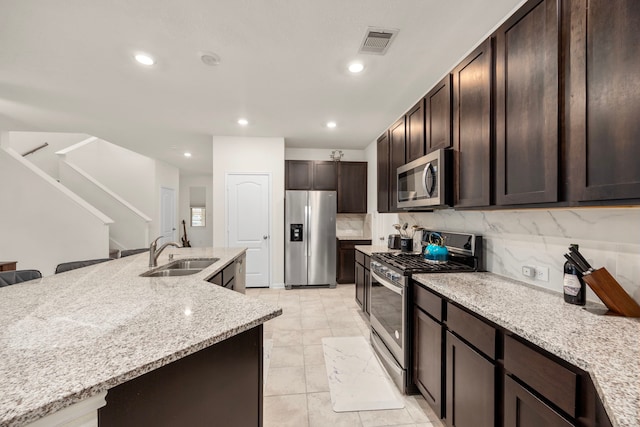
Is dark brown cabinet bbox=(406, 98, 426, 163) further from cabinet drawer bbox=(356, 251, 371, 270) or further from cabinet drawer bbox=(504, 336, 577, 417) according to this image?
cabinet drawer bbox=(504, 336, 577, 417)

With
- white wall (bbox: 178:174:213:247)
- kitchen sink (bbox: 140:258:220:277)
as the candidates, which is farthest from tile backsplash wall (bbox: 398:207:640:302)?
white wall (bbox: 178:174:213:247)

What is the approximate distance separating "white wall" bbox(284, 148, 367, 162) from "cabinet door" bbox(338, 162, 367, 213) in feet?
1.02

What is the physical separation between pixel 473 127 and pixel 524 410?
1463 mm

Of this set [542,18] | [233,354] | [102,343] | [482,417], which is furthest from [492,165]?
[102,343]

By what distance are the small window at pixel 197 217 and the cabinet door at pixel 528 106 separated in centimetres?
922

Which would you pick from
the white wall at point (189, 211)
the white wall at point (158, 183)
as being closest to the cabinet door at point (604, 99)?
the white wall at point (158, 183)

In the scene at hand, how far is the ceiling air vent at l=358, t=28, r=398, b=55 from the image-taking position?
6.36 feet

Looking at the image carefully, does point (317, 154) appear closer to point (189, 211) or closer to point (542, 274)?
point (542, 274)

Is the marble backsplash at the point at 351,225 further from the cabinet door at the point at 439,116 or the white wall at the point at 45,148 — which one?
the white wall at the point at 45,148

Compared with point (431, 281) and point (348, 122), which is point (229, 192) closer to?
point (348, 122)

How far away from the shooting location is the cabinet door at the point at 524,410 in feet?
2.93

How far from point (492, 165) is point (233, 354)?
163cm

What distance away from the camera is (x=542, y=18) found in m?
1.23

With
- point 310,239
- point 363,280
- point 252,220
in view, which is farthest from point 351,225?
point 363,280
